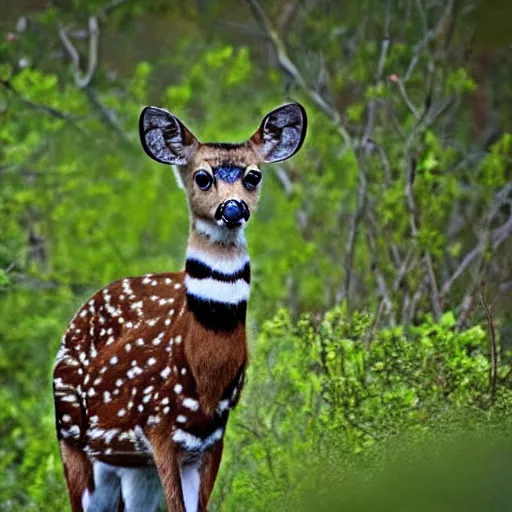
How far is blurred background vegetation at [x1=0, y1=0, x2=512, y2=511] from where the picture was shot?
271 inches

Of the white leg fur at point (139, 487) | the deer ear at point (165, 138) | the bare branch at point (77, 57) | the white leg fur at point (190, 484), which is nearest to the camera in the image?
the deer ear at point (165, 138)

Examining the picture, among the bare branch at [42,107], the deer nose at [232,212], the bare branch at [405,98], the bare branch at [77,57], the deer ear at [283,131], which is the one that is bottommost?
the deer nose at [232,212]

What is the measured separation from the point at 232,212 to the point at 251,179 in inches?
10.8

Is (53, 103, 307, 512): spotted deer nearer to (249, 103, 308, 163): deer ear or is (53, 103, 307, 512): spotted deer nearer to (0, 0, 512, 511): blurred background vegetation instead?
(249, 103, 308, 163): deer ear

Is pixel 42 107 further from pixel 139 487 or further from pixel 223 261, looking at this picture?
pixel 223 261

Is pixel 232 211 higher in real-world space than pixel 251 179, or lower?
lower

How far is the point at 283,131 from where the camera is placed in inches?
245

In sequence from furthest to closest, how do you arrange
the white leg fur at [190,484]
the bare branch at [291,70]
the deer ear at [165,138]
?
the bare branch at [291,70] < the white leg fur at [190,484] < the deer ear at [165,138]

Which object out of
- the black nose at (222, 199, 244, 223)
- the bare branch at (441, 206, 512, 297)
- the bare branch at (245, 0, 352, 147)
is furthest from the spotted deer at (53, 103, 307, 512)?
the bare branch at (245, 0, 352, 147)

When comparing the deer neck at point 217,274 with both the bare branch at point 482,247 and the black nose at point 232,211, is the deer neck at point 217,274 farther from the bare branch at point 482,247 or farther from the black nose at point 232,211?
the bare branch at point 482,247

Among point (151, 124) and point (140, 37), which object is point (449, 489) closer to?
point (151, 124)

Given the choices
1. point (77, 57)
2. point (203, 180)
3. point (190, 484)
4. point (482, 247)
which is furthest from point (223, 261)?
point (77, 57)

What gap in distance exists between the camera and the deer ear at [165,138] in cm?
601

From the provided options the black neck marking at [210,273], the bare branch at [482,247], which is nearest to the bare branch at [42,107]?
the bare branch at [482,247]
